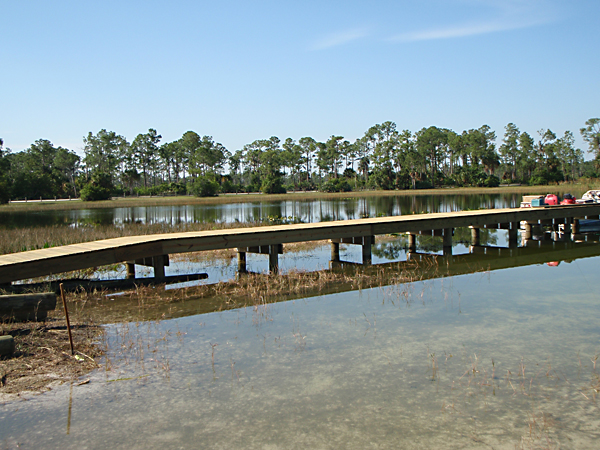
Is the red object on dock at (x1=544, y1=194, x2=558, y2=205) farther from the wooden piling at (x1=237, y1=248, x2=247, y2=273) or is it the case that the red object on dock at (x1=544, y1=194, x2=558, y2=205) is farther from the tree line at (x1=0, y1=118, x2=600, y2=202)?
the tree line at (x1=0, y1=118, x2=600, y2=202)

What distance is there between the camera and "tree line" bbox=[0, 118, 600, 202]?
86.3m

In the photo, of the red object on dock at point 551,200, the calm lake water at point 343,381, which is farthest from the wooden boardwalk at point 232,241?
the red object on dock at point 551,200

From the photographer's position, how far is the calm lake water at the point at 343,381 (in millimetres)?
4137

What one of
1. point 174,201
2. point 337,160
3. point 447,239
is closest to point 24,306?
point 447,239

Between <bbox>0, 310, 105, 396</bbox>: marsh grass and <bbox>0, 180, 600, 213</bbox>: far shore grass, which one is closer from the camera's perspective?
A: <bbox>0, 310, 105, 396</bbox>: marsh grass

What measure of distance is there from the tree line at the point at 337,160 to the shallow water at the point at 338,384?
241 ft

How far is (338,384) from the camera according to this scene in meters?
5.14

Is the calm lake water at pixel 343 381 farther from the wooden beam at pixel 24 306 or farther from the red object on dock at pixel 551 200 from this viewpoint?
the red object on dock at pixel 551 200

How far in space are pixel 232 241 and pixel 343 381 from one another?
665 cm

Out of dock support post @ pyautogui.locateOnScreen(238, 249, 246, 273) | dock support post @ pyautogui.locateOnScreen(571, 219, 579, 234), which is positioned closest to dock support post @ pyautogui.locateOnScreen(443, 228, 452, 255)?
dock support post @ pyautogui.locateOnScreen(238, 249, 246, 273)

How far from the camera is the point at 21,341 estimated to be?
6.15m

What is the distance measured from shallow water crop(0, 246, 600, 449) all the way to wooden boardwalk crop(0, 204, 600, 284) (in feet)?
8.51

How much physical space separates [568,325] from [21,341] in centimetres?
735

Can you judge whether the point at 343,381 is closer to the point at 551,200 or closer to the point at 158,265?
the point at 158,265
